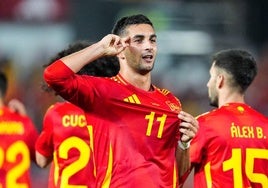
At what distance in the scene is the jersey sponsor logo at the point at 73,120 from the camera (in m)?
7.91

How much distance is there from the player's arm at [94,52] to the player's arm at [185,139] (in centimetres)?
66

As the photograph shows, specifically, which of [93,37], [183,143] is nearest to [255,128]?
[183,143]

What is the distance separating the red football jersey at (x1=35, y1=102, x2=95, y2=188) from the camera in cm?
787

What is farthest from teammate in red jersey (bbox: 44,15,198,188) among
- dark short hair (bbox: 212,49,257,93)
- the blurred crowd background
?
the blurred crowd background

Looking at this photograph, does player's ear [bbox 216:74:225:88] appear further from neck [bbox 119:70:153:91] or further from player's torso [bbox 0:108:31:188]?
player's torso [bbox 0:108:31:188]

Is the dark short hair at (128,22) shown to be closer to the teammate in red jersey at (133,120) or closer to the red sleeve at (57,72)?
the teammate in red jersey at (133,120)

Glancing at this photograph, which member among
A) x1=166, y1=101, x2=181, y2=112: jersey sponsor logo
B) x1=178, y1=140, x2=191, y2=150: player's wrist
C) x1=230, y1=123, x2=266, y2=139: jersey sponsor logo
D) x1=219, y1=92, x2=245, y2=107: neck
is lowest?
x1=178, y1=140, x2=191, y2=150: player's wrist

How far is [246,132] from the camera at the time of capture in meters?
7.43

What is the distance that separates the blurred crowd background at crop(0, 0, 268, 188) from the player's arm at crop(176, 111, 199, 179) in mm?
8665

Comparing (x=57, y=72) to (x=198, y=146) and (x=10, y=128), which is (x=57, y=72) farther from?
(x=10, y=128)

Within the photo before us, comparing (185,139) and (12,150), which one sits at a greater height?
(12,150)

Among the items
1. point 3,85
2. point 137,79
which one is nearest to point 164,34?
point 3,85

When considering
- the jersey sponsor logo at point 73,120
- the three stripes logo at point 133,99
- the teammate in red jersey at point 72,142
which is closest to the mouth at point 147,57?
the three stripes logo at point 133,99

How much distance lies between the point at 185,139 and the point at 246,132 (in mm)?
918
